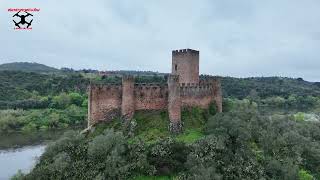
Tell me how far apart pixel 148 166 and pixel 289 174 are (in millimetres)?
15063

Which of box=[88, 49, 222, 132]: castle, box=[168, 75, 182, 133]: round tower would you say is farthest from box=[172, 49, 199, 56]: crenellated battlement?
box=[168, 75, 182, 133]: round tower

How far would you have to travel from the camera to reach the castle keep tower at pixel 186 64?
56625 mm

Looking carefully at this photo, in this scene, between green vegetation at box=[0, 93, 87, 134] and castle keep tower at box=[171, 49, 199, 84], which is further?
green vegetation at box=[0, 93, 87, 134]

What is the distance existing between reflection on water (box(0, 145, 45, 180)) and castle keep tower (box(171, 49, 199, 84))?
25.3 metres

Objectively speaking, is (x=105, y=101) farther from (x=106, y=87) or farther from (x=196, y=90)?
(x=196, y=90)

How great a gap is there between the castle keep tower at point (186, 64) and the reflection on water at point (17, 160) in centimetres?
2527

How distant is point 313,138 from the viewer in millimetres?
73812

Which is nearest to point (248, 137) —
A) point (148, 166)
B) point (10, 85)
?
point (148, 166)

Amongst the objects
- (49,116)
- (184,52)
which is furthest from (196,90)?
(49,116)

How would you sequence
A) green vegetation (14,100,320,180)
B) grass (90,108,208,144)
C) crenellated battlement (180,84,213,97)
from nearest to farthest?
green vegetation (14,100,320,180) < grass (90,108,208,144) < crenellated battlement (180,84,213,97)

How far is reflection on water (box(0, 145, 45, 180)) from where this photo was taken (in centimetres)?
7081

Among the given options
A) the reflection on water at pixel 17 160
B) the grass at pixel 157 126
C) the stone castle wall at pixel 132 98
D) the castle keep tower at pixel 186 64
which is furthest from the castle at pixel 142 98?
the reflection on water at pixel 17 160

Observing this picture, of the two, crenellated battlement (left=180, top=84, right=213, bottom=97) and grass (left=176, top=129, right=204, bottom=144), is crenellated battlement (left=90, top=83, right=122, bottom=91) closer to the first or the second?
crenellated battlement (left=180, top=84, right=213, bottom=97)

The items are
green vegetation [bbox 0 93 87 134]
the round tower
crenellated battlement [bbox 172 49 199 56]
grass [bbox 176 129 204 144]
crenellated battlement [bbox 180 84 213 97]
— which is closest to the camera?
grass [bbox 176 129 204 144]
